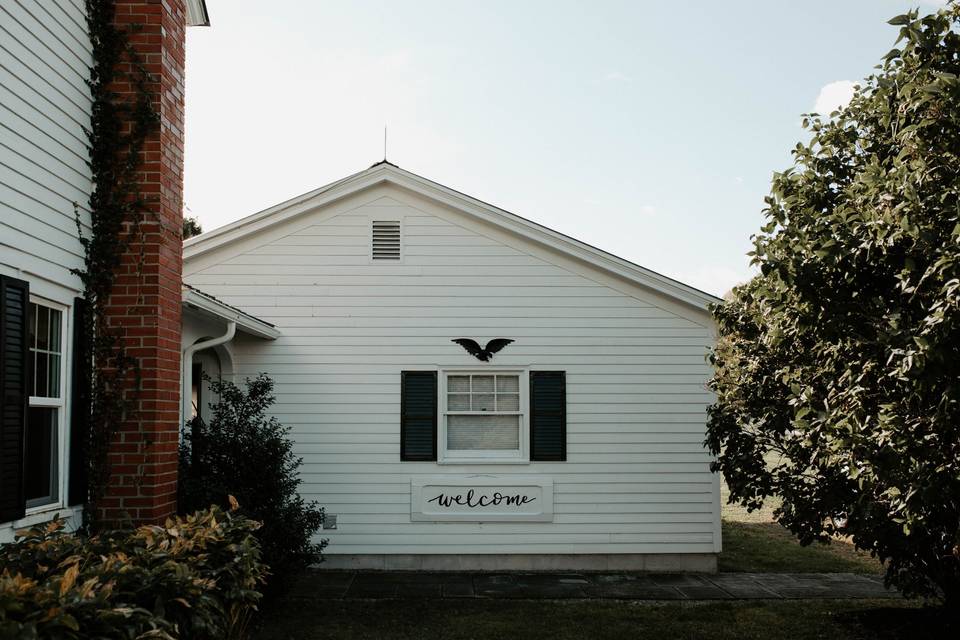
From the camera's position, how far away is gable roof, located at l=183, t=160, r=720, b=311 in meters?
11.4

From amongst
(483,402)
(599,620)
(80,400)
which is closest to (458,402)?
(483,402)

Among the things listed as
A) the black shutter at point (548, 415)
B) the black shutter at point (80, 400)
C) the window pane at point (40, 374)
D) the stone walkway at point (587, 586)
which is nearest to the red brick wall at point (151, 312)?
the black shutter at point (80, 400)

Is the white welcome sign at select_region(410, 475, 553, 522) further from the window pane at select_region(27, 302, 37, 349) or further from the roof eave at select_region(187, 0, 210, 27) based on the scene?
the window pane at select_region(27, 302, 37, 349)

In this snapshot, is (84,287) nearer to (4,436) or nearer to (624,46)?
(4,436)

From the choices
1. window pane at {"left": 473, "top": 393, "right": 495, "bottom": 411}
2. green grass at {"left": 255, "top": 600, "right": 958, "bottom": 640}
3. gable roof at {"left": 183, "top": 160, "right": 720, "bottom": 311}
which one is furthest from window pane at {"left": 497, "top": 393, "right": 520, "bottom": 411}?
green grass at {"left": 255, "top": 600, "right": 958, "bottom": 640}

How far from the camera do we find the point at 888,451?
5922 mm

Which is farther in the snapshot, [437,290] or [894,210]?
[437,290]

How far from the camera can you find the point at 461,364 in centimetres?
1152

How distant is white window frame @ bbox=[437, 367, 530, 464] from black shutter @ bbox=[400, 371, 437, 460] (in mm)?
82

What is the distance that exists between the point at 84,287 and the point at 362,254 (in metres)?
5.66

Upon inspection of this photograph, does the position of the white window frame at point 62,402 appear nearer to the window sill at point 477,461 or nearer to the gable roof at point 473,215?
the gable roof at point 473,215

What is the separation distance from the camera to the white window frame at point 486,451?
11.4 meters

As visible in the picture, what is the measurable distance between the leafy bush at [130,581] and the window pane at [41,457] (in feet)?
1.87

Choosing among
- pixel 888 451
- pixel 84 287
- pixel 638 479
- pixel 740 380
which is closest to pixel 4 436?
pixel 84 287
